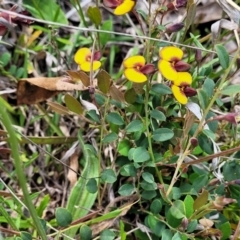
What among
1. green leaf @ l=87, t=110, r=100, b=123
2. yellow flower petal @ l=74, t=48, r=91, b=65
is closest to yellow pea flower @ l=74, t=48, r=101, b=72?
yellow flower petal @ l=74, t=48, r=91, b=65

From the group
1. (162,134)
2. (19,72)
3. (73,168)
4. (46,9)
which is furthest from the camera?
(46,9)

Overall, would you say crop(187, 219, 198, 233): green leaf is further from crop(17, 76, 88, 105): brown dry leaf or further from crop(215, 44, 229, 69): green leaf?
crop(17, 76, 88, 105): brown dry leaf

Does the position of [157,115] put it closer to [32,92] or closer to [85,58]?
[85,58]

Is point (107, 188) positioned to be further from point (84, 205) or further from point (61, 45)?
point (61, 45)

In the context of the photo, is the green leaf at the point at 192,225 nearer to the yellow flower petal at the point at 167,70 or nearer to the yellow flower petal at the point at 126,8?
the yellow flower petal at the point at 167,70

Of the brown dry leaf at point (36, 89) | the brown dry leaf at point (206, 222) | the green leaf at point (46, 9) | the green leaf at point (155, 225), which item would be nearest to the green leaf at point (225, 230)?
the brown dry leaf at point (206, 222)

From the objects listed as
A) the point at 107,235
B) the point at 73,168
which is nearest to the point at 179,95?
the point at 107,235
